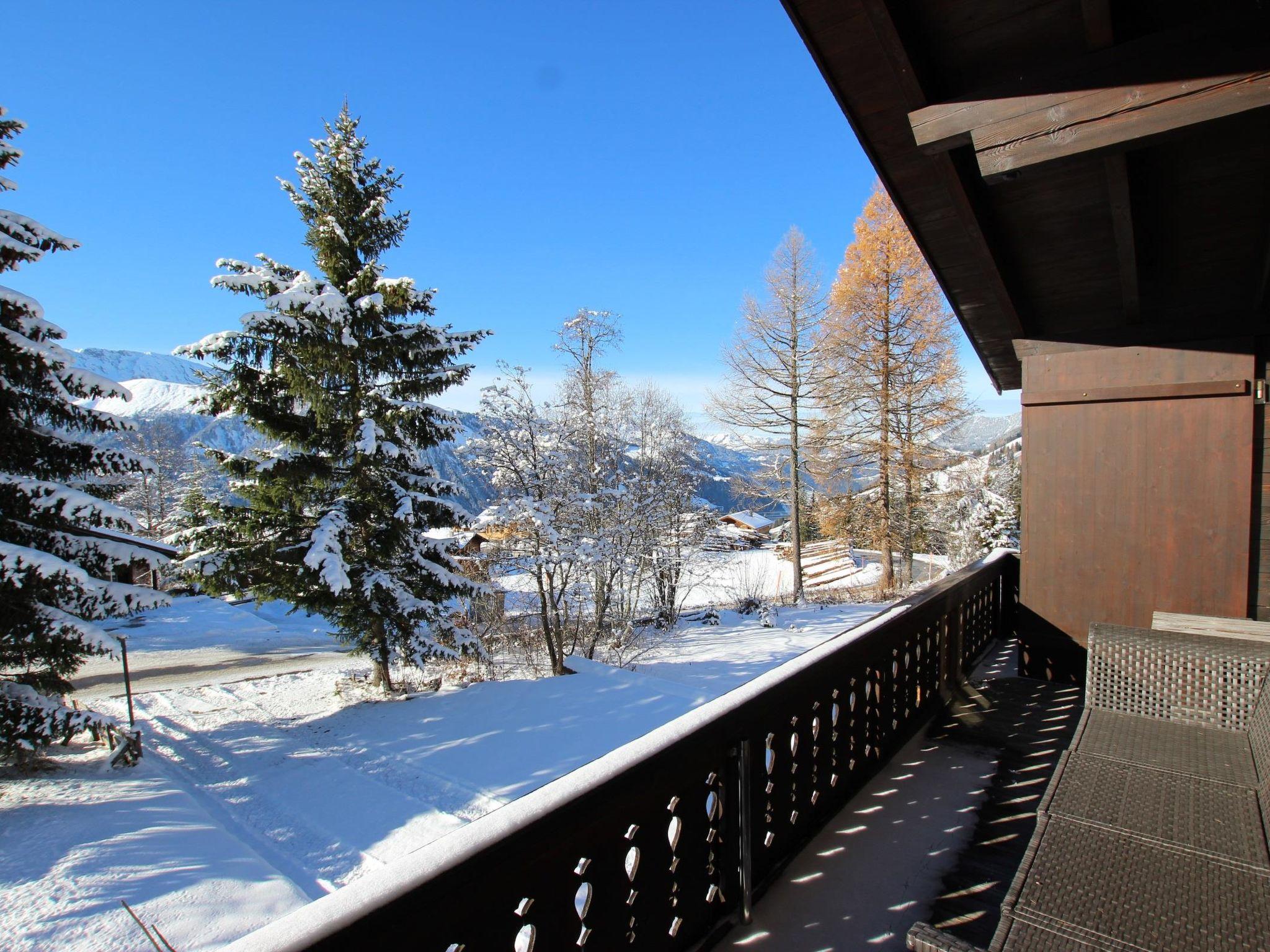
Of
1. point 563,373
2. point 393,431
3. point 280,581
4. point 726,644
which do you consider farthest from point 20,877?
point 563,373

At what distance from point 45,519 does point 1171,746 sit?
9865 mm

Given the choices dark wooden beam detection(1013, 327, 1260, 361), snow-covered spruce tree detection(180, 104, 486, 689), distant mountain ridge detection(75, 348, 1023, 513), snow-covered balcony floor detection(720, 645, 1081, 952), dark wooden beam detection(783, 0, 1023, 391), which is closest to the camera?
dark wooden beam detection(783, 0, 1023, 391)

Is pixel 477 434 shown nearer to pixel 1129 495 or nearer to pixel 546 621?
pixel 546 621

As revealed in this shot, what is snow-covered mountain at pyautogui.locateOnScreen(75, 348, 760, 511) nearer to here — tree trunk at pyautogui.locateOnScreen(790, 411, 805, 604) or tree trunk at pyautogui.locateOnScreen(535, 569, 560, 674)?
tree trunk at pyautogui.locateOnScreen(790, 411, 805, 604)

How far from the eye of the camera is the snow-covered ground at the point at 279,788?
13.5ft

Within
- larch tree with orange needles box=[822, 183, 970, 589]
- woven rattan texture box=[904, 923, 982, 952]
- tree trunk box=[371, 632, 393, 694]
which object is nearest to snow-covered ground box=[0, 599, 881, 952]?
tree trunk box=[371, 632, 393, 694]

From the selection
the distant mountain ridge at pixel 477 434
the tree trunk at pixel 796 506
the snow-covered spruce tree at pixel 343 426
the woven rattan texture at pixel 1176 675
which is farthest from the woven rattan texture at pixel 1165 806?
the tree trunk at pixel 796 506

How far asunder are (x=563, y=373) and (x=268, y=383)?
20.6 ft

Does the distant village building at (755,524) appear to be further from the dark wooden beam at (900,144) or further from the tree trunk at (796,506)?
the dark wooden beam at (900,144)

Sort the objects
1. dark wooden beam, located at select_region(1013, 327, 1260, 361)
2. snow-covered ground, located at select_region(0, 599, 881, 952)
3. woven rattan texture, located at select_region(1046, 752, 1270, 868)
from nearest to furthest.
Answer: woven rattan texture, located at select_region(1046, 752, 1270, 868) < dark wooden beam, located at select_region(1013, 327, 1260, 361) < snow-covered ground, located at select_region(0, 599, 881, 952)

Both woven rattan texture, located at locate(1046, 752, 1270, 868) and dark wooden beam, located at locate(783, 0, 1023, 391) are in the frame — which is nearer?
woven rattan texture, located at locate(1046, 752, 1270, 868)

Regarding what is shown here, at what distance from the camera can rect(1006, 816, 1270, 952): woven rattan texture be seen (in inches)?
46.3

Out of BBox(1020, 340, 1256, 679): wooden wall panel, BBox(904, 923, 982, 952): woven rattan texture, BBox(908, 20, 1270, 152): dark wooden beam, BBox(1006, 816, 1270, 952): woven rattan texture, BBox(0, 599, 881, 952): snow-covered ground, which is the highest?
BBox(908, 20, 1270, 152): dark wooden beam

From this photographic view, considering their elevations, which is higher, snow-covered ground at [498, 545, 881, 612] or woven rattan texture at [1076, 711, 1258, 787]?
woven rattan texture at [1076, 711, 1258, 787]
